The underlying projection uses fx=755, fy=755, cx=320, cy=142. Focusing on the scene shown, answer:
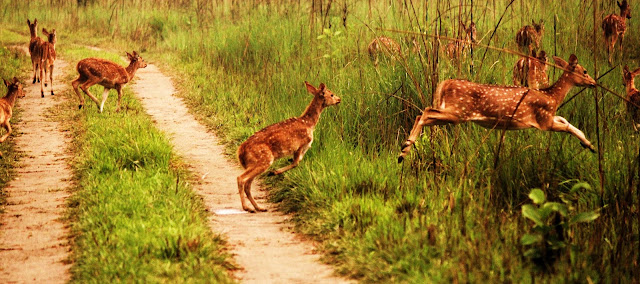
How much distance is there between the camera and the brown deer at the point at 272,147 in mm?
7789

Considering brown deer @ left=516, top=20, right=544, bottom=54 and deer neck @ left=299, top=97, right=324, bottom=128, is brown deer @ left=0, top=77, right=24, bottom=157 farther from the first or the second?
brown deer @ left=516, top=20, right=544, bottom=54

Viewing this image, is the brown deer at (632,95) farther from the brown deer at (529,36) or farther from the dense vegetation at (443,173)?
the brown deer at (529,36)

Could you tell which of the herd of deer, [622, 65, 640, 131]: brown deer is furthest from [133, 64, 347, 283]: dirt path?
[622, 65, 640, 131]: brown deer

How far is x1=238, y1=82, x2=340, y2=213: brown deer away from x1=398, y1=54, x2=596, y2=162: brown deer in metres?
1.40

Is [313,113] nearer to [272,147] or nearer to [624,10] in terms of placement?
[272,147]

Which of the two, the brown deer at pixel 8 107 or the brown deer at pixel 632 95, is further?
the brown deer at pixel 8 107

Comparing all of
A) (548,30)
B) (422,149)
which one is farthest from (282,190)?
(548,30)

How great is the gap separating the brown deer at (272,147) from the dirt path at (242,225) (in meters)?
0.30

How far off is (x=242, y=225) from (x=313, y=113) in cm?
217

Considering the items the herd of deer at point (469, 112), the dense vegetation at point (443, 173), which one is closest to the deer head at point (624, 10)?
the dense vegetation at point (443, 173)

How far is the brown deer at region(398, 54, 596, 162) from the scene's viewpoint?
7265 mm

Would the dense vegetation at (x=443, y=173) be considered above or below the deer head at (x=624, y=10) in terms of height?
below

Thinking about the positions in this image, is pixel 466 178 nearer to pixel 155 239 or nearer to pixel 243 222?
pixel 243 222

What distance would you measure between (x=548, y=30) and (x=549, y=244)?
7.52m
